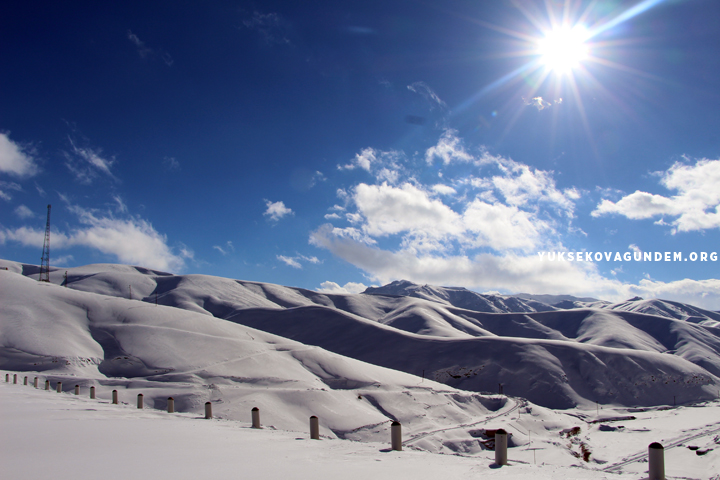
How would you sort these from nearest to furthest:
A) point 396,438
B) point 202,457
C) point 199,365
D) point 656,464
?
point 656,464
point 202,457
point 396,438
point 199,365

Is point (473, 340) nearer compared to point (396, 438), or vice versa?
point (396, 438)

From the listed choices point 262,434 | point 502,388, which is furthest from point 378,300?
point 262,434

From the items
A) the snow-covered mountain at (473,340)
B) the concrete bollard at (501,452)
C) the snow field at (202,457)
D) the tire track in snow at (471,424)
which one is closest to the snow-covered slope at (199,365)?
the snow-covered mountain at (473,340)

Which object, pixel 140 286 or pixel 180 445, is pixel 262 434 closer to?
pixel 180 445

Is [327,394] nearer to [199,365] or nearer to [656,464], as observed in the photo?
[199,365]

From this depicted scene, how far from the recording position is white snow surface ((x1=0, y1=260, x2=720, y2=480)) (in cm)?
818

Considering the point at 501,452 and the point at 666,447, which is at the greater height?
the point at 501,452

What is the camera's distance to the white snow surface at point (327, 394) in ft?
26.8

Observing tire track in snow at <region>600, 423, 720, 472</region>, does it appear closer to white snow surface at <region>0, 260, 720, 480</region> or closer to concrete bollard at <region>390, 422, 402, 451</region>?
white snow surface at <region>0, 260, 720, 480</region>

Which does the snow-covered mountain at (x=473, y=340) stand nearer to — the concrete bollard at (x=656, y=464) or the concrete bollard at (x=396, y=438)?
the concrete bollard at (x=396, y=438)

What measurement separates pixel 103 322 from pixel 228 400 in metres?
26.5

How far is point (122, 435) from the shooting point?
9.73 m

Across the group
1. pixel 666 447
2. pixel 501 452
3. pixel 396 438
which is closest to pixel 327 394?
pixel 396 438

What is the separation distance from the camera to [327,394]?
30.9 metres
